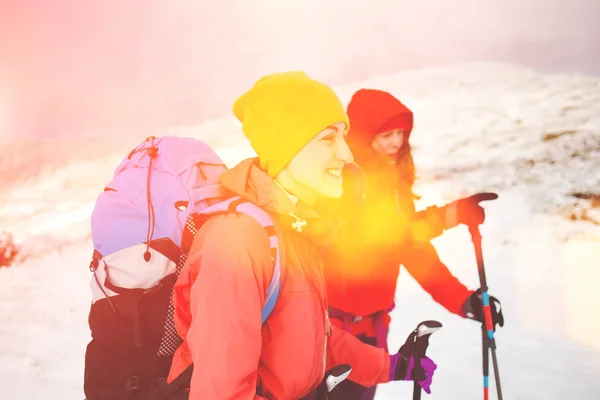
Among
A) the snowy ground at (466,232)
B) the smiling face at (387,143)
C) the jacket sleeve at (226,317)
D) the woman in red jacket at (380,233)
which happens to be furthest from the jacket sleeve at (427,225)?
the snowy ground at (466,232)

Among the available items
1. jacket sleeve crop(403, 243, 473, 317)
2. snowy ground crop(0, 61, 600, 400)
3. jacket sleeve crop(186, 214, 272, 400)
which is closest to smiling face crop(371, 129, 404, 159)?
jacket sleeve crop(403, 243, 473, 317)

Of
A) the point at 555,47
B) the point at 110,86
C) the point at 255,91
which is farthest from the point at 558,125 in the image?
the point at 110,86

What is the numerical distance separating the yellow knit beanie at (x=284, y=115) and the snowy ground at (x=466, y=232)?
2.81 meters

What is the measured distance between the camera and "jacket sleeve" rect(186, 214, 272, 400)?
2.68 ft

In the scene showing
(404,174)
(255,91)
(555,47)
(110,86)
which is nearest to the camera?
(255,91)

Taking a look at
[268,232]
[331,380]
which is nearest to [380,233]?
[331,380]

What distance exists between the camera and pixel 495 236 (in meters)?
6.92

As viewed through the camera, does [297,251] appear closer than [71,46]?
Yes

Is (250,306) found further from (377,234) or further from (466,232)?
(466,232)

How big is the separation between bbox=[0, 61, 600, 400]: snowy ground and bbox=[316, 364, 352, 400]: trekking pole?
7.96ft

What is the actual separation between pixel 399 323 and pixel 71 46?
11250 mm

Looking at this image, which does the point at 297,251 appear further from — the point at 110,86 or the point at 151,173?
the point at 110,86

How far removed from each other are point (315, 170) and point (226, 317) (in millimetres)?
484

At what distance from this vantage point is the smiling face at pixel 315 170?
1.12 metres
